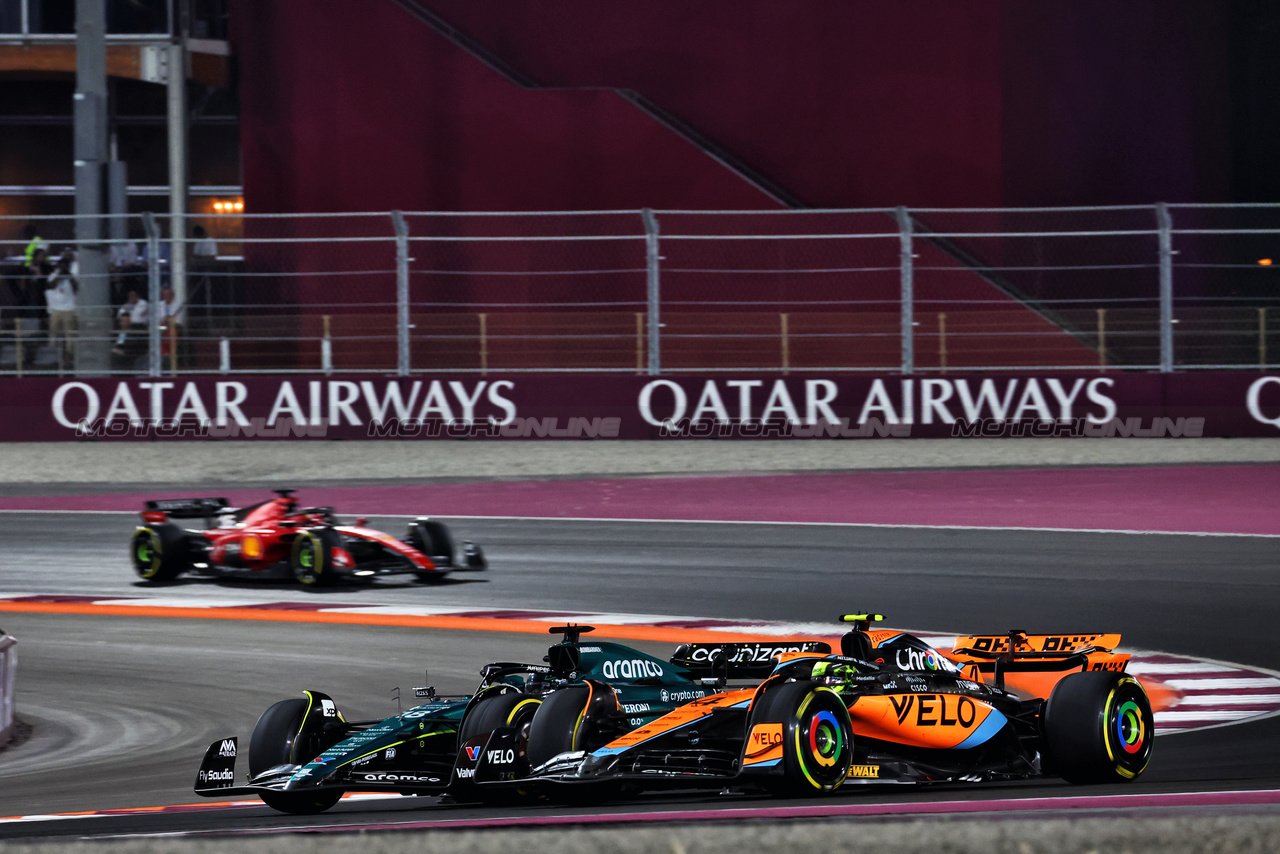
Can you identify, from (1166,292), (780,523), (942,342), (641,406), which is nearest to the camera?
(780,523)

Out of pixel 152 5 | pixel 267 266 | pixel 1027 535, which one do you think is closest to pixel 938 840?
pixel 1027 535

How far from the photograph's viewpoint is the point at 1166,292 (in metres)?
19.6

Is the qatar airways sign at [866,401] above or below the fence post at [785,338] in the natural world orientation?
below

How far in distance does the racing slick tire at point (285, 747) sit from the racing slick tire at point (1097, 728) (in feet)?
7.72

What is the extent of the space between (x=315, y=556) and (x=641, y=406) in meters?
8.30

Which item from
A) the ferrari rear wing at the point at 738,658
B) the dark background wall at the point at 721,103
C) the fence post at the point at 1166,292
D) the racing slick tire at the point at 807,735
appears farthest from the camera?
the dark background wall at the point at 721,103

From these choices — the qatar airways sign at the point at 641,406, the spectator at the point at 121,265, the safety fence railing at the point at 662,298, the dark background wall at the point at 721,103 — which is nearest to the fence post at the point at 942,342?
the safety fence railing at the point at 662,298

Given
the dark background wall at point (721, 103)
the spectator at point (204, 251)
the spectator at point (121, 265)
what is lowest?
the spectator at point (121, 265)

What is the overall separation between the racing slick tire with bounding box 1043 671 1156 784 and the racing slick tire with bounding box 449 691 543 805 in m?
1.72

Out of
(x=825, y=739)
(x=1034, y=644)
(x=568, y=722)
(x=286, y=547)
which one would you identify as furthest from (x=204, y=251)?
(x=825, y=739)

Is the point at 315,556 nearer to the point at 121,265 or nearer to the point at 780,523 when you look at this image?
the point at 780,523

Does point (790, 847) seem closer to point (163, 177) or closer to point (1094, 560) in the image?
point (1094, 560)

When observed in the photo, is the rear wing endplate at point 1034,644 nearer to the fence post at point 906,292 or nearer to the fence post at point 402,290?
the fence post at point 906,292

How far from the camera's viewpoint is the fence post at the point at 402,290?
20250mm
